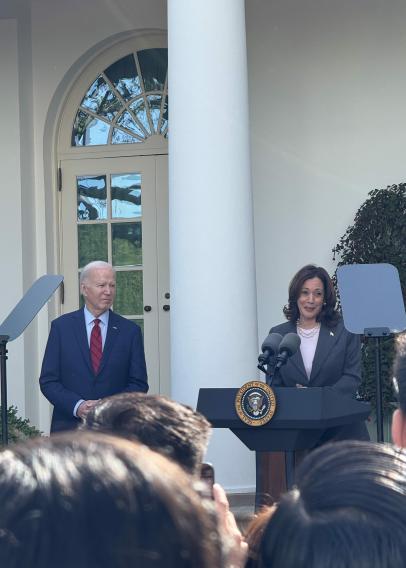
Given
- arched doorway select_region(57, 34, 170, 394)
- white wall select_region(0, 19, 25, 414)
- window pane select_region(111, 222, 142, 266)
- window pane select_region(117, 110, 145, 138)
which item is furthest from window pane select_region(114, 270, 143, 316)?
window pane select_region(117, 110, 145, 138)

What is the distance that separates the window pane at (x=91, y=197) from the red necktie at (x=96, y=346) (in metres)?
3.52

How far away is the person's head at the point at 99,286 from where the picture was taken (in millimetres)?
6535

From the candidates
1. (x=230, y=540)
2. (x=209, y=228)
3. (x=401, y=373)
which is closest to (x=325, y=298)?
(x=209, y=228)

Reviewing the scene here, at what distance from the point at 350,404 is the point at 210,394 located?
654mm

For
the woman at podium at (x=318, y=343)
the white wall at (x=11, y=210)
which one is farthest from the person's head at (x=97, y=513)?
the white wall at (x=11, y=210)

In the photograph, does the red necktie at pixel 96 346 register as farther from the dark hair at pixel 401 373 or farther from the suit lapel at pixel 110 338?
the dark hair at pixel 401 373

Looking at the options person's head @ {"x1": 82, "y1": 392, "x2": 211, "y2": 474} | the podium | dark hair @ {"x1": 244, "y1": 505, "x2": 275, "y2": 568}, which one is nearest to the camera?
dark hair @ {"x1": 244, "y1": 505, "x2": 275, "y2": 568}

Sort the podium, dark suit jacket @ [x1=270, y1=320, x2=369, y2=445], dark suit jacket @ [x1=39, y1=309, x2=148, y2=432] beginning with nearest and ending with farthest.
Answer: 1. the podium
2. dark suit jacket @ [x1=270, y1=320, x2=369, y2=445]
3. dark suit jacket @ [x1=39, y1=309, x2=148, y2=432]

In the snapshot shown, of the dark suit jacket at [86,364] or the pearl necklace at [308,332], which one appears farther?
the dark suit jacket at [86,364]

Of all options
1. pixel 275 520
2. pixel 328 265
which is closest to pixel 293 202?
pixel 328 265

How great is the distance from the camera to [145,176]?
391 inches

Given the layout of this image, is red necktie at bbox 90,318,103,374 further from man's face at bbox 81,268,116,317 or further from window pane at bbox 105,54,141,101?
window pane at bbox 105,54,141,101

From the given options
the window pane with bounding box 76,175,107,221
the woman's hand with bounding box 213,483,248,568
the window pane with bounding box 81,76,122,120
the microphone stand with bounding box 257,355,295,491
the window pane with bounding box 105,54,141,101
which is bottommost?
the microphone stand with bounding box 257,355,295,491

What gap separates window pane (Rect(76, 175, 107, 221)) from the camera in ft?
32.9
